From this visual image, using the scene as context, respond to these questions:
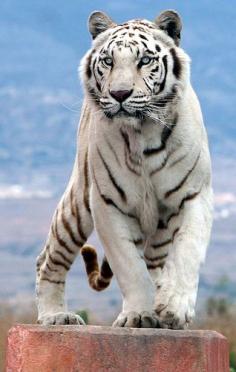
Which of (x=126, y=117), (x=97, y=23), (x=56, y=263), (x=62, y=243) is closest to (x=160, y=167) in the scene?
(x=126, y=117)

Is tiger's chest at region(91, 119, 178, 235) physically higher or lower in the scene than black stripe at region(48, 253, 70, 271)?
higher

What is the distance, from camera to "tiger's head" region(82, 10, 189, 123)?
697 centimetres

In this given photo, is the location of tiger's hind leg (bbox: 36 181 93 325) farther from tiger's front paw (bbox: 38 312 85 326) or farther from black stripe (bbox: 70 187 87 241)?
tiger's front paw (bbox: 38 312 85 326)

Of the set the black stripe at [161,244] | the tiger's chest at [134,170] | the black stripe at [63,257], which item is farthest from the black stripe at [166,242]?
the black stripe at [63,257]

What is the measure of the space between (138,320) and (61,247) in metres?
1.20

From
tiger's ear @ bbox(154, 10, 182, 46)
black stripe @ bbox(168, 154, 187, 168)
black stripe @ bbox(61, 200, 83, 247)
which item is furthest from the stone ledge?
tiger's ear @ bbox(154, 10, 182, 46)

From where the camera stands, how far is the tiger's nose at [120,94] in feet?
22.7

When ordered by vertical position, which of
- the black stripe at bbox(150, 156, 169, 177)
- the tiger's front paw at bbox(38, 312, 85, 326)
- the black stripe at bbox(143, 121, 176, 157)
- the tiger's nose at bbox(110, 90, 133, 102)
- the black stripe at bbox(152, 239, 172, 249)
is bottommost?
the tiger's front paw at bbox(38, 312, 85, 326)

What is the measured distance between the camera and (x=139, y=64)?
712cm

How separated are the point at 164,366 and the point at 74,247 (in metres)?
1.47

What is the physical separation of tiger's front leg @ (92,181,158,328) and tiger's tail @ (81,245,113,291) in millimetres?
1140

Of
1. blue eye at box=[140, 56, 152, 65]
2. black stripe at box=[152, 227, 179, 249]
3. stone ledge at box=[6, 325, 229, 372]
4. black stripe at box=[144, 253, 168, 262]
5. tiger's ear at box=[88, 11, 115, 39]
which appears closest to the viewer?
stone ledge at box=[6, 325, 229, 372]

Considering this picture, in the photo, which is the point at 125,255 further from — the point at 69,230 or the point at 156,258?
the point at 69,230

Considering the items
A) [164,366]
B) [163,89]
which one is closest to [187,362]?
[164,366]
